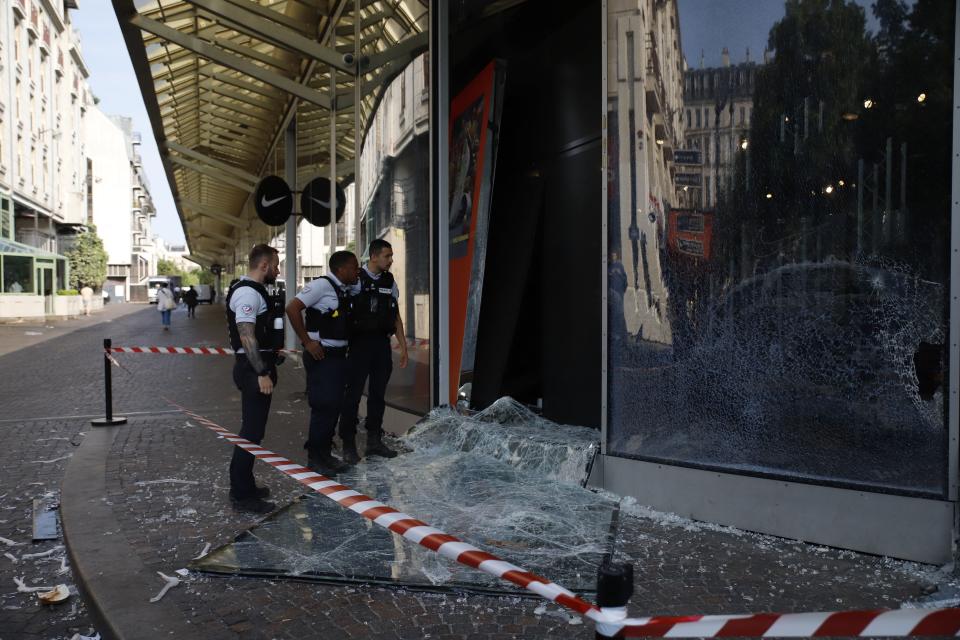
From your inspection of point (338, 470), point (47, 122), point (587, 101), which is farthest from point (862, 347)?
point (47, 122)

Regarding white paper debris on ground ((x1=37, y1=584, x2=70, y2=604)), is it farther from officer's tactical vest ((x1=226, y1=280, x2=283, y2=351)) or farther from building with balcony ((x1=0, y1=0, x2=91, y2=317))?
building with balcony ((x1=0, y1=0, x2=91, y2=317))

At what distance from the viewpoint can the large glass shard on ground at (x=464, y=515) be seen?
157 inches

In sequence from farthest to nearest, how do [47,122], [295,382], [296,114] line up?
1. [47,122]
2. [296,114]
3. [295,382]

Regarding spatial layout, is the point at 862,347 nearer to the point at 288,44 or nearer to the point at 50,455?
the point at 50,455

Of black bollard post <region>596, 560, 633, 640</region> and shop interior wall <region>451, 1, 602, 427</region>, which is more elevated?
shop interior wall <region>451, 1, 602, 427</region>

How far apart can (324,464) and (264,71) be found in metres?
7.07

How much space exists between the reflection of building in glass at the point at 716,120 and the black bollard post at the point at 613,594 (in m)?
3.30

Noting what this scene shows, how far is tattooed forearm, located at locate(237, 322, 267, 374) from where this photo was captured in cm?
513

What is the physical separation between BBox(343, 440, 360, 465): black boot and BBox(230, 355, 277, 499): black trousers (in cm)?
119

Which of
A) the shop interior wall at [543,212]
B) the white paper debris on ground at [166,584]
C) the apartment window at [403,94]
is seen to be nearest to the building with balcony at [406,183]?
the apartment window at [403,94]

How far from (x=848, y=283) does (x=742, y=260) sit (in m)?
0.59

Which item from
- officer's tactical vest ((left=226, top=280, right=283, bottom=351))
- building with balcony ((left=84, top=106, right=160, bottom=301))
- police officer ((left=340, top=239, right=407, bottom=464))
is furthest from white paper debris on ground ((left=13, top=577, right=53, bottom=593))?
building with balcony ((left=84, top=106, right=160, bottom=301))

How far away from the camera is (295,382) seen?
40.7ft

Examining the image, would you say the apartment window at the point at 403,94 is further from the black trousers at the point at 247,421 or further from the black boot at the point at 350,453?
the black trousers at the point at 247,421
